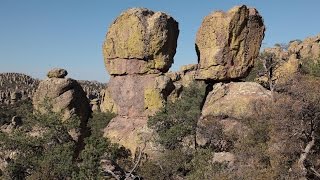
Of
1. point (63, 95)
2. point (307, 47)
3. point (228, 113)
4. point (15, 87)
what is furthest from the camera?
point (15, 87)

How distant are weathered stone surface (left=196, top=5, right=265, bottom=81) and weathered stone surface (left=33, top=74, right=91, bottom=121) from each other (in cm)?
918

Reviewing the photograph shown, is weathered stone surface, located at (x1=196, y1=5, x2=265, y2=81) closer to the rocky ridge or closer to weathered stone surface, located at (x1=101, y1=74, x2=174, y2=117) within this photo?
the rocky ridge

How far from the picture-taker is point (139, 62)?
30.7 metres

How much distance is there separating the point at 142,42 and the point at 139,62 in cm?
140

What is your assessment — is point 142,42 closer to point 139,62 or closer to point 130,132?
point 139,62

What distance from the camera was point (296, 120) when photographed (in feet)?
60.5

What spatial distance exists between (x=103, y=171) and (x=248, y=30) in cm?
1289

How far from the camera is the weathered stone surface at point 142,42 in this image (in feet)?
99.7

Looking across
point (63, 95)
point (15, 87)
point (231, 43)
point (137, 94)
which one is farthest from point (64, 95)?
point (15, 87)

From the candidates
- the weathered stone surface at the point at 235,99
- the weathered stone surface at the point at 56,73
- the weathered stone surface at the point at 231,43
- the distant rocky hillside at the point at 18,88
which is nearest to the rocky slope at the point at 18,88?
the distant rocky hillside at the point at 18,88

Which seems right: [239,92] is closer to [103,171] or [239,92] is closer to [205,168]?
[205,168]

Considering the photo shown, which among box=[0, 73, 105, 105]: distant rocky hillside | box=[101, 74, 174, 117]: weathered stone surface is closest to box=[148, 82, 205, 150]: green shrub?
box=[101, 74, 174, 117]: weathered stone surface

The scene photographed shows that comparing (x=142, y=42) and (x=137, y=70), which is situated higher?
(x=142, y=42)

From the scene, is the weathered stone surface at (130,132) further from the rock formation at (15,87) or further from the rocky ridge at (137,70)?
the rock formation at (15,87)
